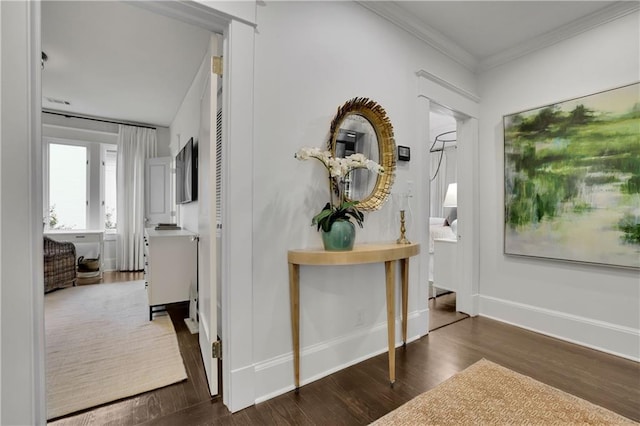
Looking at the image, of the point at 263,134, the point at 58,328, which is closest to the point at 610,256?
the point at 263,134

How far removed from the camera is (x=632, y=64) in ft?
7.38

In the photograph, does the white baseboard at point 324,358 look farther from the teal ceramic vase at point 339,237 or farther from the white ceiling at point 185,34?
the white ceiling at point 185,34

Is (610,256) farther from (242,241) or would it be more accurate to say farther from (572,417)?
(242,241)

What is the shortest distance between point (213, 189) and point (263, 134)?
44 cm

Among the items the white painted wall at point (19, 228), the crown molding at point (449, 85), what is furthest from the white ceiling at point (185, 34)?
the white painted wall at point (19, 228)

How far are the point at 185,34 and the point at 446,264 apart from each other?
3663mm

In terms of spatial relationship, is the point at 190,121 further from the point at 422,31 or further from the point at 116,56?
the point at 422,31

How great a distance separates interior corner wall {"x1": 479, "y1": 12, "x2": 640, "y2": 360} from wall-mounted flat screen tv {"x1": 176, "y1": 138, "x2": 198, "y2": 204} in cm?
320

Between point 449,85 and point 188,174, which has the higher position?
point 449,85

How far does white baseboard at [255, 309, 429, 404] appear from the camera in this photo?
5.60 ft

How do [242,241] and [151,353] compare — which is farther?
[151,353]

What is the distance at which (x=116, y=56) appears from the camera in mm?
3045

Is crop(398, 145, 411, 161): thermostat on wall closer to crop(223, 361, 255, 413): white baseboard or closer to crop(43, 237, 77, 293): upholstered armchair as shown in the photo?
crop(223, 361, 255, 413): white baseboard

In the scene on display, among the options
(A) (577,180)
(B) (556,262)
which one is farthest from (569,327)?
(A) (577,180)
